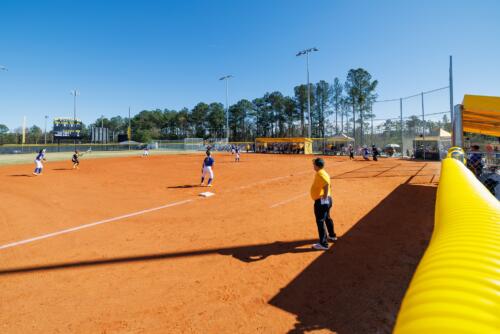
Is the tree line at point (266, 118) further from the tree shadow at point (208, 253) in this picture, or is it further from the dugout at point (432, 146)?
the tree shadow at point (208, 253)

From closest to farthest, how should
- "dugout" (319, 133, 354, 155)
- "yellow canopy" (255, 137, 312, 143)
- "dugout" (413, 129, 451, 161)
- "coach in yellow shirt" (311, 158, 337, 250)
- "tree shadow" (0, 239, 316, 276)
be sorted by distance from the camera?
"tree shadow" (0, 239, 316, 276)
"coach in yellow shirt" (311, 158, 337, 250)
"dugout" (413, 129, 451, 161)
"dugout" (319, 133, 354, 155)
"yellow canopy" (255, 137, 312, 143)

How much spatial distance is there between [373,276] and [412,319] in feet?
12.5

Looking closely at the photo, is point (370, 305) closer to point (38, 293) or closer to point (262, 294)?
point (262, 294)

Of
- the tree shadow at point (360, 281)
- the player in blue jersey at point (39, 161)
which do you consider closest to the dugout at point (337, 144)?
the tree shadow at point (360, 281)

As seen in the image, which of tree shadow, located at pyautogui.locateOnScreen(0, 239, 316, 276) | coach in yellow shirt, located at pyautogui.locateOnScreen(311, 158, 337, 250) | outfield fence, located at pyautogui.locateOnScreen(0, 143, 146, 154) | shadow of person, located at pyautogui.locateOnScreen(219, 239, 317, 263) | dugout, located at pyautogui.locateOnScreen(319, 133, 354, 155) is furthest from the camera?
outfield fence, located at pyautogui.locateOnScreen(0, 143, 146, 154)

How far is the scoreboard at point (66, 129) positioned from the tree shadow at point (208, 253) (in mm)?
57598

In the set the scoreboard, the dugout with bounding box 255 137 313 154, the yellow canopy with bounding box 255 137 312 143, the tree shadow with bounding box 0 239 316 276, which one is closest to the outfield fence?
the scoreboard

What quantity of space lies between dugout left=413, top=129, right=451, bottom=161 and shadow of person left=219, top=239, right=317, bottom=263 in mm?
27745

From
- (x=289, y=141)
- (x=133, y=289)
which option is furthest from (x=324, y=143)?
(x=133, y=289)

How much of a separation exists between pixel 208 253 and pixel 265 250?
1.18 m

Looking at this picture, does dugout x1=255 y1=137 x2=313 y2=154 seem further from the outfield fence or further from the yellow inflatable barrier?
the yellow inflatable barrier

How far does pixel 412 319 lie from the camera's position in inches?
39.8

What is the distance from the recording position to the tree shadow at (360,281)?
336cm

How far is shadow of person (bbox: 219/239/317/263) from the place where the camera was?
5.22 metres
